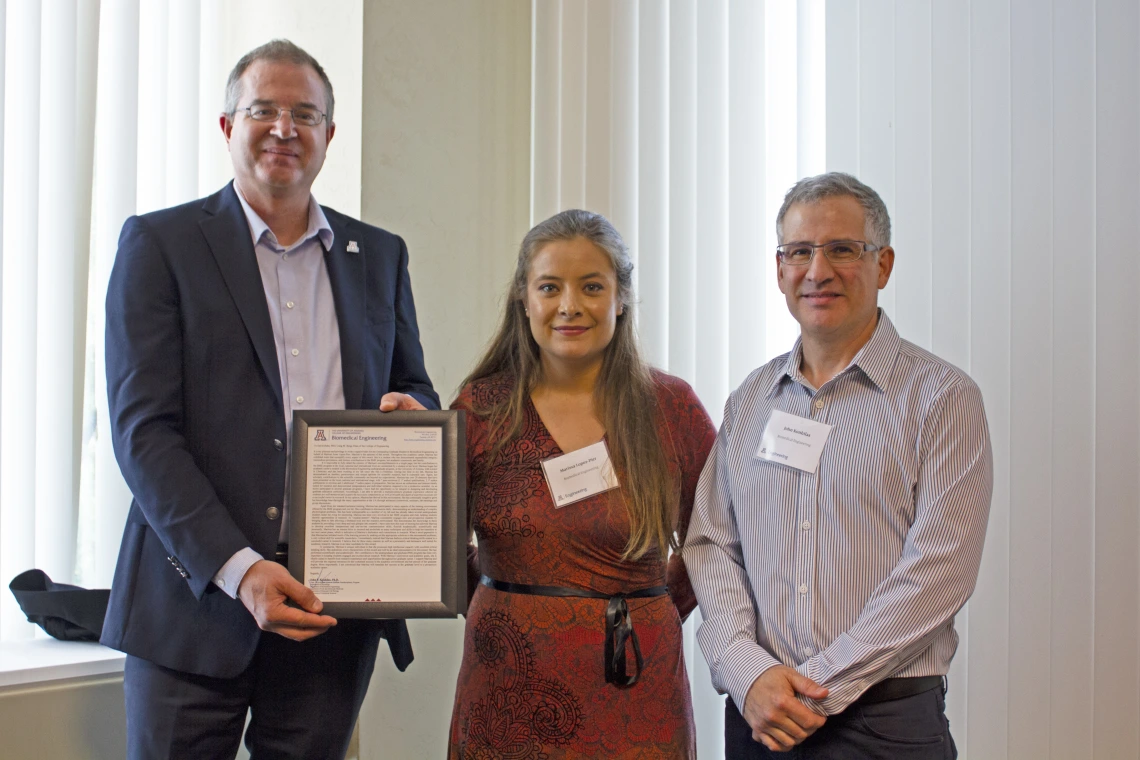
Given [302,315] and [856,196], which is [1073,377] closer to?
[856,196]

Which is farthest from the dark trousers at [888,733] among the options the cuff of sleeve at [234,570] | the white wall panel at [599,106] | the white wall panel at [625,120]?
the white wall panel at [599,106]

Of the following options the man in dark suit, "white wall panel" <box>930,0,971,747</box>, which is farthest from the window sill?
"white wall panel" <box>930,0,971,747</box>

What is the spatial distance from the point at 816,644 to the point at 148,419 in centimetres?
132

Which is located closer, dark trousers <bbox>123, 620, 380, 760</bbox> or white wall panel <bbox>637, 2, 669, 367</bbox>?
dark trousers <bbox>123, 620, 380, 760</bbox>

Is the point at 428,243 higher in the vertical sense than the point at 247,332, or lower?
higher

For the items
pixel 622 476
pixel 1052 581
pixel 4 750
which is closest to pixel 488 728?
pixel 622 476

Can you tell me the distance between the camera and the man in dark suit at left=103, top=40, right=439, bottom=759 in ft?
5.75

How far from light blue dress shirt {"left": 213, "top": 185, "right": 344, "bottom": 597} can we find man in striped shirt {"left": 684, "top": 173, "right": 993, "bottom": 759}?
0.85m

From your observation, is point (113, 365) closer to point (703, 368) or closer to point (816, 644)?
point (816, 644)

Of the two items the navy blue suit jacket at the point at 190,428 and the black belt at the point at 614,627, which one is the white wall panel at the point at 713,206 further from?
the navy blue suit jacket at the point at 190,428

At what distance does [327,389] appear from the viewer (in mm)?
1966

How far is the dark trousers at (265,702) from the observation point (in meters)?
1.81

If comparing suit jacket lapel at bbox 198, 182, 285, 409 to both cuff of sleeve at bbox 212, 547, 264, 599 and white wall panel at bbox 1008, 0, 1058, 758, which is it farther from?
white wall panel at bbox 1008, 0, 1058, 758

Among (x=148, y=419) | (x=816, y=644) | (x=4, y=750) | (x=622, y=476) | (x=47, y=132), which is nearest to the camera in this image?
(x=816, y=644)
